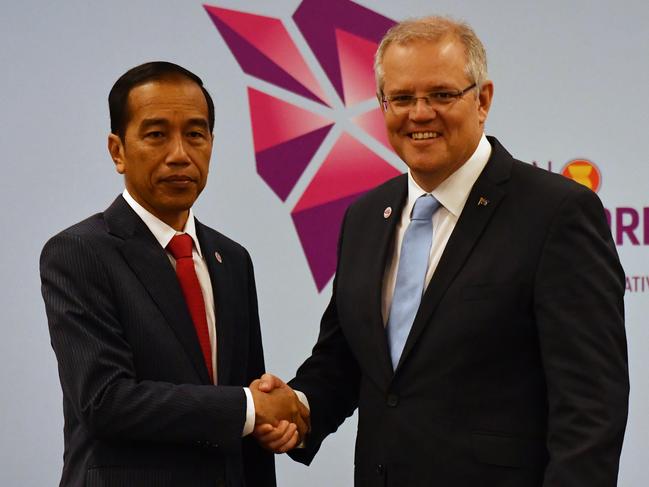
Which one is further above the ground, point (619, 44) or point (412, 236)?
point (619, 44)

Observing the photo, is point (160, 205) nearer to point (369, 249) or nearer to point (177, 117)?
point (177, 117)

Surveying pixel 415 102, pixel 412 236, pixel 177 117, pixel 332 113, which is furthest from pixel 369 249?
pixel 332 113

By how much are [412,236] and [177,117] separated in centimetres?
63

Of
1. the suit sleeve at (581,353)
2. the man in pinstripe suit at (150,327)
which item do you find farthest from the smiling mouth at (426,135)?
the man in pinstripe suit at (150,327)

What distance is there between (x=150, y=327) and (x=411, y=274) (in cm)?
62

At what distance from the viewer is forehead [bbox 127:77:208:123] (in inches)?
91.0

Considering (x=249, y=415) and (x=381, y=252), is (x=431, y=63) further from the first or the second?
(x=249, y=415)

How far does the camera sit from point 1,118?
4.14 metres

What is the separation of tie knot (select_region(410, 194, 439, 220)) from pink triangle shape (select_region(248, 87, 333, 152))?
188 cm

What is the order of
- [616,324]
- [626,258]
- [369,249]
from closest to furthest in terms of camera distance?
1. [616,324]
2. [369,249]
3. [626,258]

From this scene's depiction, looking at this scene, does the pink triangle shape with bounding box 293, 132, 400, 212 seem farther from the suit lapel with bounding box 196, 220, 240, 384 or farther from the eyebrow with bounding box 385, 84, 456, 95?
the eyebrow with bounding box 385, 84, 456, 95

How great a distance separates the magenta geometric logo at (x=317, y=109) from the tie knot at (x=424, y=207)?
1.80 metres

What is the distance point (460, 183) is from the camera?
2283 millimetres

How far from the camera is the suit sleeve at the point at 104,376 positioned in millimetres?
2143
